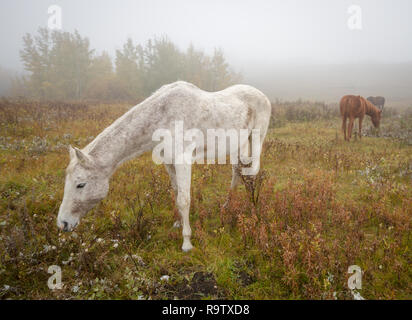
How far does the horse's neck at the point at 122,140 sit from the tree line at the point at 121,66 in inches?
1545

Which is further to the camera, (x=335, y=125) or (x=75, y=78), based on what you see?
(x=75, y=78)

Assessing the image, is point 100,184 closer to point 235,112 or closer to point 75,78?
point 235,112

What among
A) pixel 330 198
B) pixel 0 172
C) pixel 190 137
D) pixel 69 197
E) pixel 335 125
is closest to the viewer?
pixel 69 197

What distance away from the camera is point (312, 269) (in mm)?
3004

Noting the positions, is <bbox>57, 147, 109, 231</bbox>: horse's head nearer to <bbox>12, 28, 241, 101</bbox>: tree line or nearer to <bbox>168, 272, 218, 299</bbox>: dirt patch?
<bbox>168, 272, 218, 299</bbox>: dirt patch

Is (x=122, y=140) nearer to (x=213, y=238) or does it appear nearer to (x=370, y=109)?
(x=213, y=238)

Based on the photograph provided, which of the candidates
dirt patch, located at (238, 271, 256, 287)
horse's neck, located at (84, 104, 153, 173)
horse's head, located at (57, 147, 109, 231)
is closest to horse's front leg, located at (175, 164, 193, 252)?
horse's neck, located at (84, 104, 153, 173)

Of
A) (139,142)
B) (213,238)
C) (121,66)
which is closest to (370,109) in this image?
(213,238)

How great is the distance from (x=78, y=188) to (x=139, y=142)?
1.18 metres

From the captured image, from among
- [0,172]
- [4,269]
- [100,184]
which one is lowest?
[4,269]

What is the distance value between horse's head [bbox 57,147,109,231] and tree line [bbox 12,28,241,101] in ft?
131
